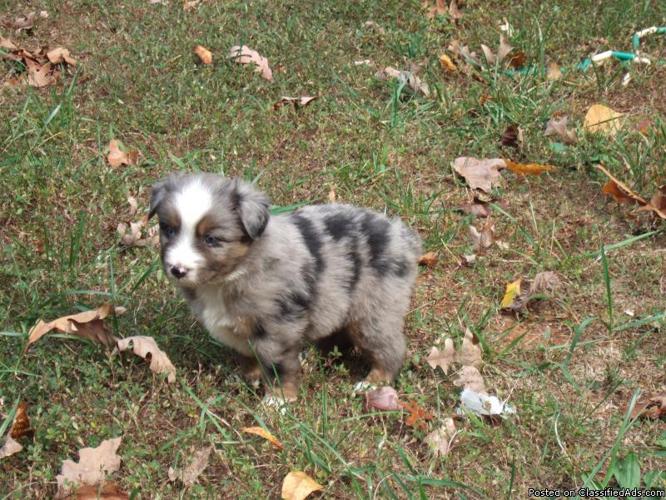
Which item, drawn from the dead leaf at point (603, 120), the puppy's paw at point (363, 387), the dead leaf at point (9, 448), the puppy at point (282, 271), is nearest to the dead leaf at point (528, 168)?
the dead leaf at point (603, 120)

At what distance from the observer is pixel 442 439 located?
3846 millimetres

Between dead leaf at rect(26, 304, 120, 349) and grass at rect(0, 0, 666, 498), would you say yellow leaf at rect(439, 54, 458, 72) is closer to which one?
grass at rect(0, 0, 666, 498)

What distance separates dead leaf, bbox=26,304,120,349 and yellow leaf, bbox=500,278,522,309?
7.14 ft

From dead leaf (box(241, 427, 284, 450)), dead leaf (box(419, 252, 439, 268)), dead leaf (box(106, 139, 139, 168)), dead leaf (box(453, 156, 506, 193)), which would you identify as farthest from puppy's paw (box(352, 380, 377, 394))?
dead leaf (box(106, 139, 139, 168))

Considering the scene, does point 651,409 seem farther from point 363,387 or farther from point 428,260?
point 428,260

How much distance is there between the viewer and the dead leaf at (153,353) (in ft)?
13.2

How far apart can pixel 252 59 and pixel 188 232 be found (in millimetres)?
3295

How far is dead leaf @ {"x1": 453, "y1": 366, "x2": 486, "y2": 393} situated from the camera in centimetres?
415

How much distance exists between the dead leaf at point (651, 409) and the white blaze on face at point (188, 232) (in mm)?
2165

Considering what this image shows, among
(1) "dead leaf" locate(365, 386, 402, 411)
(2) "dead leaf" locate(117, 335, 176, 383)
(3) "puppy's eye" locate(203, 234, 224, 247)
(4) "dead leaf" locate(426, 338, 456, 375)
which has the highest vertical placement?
(3) "puppy's eye" locate(203, 234, 224, 247)

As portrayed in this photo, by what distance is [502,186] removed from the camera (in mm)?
5766

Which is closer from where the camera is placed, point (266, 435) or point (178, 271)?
point (178, 271)

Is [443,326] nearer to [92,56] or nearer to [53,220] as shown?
[53,220]

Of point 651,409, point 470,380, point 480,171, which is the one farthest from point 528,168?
point 651,409
